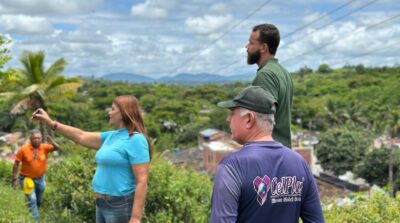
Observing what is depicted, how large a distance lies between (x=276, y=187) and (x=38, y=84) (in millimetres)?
21668

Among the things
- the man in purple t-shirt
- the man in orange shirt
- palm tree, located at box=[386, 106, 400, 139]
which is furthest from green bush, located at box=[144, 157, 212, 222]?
palm tree, located at box=[386, 106, 400, 139]

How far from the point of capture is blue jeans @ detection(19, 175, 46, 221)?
6723 mm

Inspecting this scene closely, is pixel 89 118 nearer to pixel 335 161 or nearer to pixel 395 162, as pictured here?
pixel 335 161

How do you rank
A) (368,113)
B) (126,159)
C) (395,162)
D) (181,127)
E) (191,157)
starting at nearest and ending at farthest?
(126,159) → (395,162) → (191,157) → (368,113) → (181,127)

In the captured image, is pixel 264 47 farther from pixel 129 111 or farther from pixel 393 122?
pixel 393 122

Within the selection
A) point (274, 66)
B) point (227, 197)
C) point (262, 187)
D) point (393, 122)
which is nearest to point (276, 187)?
point (262, 187)

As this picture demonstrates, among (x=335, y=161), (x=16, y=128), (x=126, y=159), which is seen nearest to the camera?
(x=126, y=159)

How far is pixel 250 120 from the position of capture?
2.21 meters

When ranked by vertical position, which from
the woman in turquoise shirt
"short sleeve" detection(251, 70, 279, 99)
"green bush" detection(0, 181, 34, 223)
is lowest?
"green bush" detection(0, 181, 34, 223)

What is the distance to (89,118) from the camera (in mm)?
67188

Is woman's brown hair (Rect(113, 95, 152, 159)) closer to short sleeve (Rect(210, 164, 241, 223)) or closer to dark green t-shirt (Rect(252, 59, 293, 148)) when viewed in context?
dark green t-shirt (Rect(252, 59, 293, 148))

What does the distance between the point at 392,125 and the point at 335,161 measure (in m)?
9.77

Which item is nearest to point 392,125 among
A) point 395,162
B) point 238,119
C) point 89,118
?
point 395,162

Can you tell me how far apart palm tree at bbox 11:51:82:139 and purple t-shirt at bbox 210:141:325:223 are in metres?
21.1
